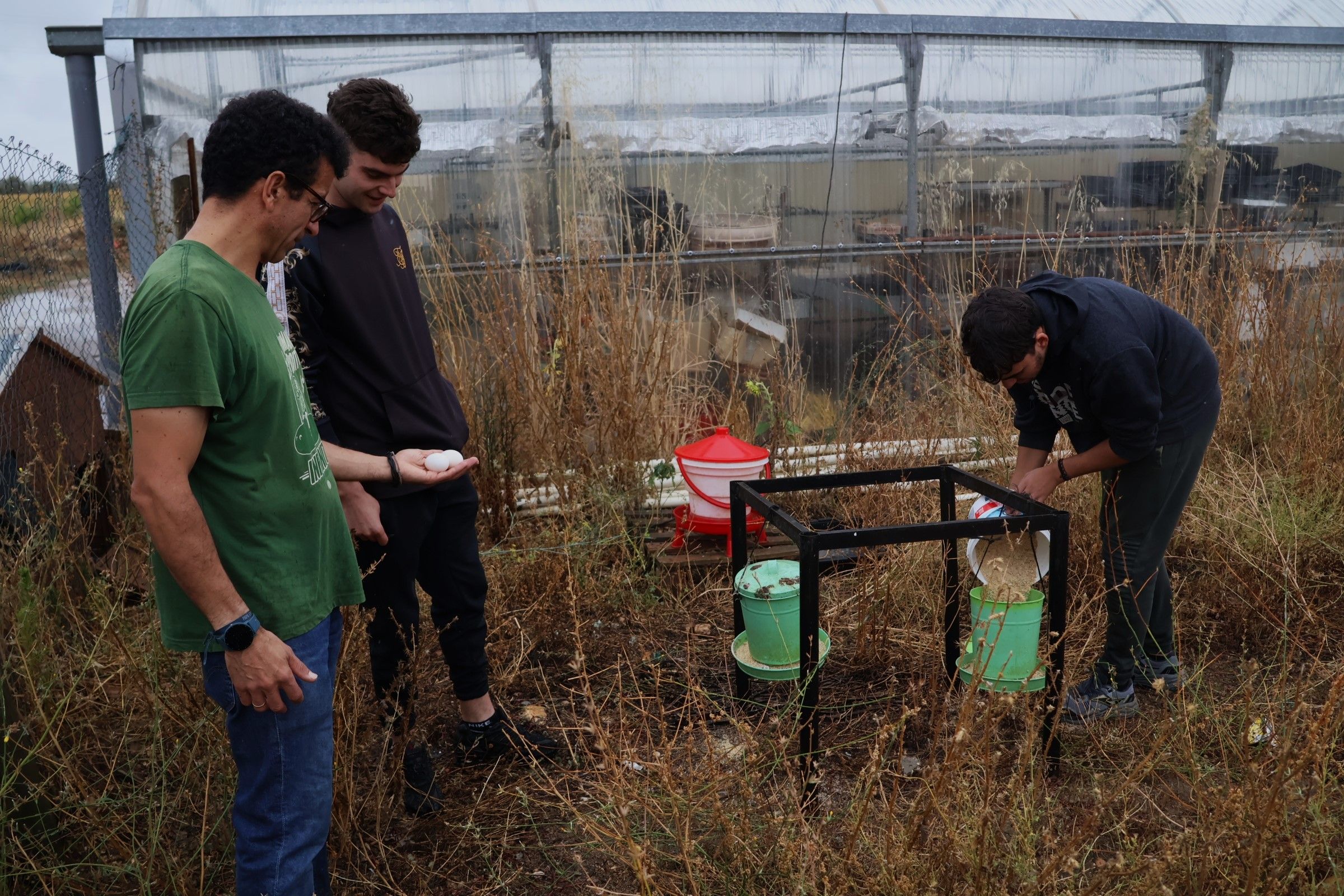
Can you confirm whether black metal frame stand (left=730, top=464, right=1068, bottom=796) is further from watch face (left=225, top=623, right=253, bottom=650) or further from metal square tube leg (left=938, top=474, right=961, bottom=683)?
watch face (left=225, top=623, right=253, bottom=650)

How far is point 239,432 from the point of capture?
5.44 ft

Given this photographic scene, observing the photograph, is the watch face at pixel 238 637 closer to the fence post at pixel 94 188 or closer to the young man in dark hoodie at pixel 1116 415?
the young man in dark hoodie at pixel 1116 415

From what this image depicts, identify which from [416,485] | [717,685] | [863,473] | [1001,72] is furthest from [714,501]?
[1001,72]

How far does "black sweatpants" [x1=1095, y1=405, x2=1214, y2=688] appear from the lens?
3.05 meters

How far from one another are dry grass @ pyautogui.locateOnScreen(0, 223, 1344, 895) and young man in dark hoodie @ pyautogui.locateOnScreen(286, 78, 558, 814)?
0.17 meters

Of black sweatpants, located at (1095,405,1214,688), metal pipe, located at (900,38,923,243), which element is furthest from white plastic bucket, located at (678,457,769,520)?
metal pipe, located at (900,38,923,243)

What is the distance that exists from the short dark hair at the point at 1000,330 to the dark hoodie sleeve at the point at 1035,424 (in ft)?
1.52

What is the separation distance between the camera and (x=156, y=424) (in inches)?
59.9

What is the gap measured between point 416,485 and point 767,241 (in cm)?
384

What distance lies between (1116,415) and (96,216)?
178 inches

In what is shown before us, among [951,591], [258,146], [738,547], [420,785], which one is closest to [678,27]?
[738,547]

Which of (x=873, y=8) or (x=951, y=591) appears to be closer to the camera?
(x=951, y=591)

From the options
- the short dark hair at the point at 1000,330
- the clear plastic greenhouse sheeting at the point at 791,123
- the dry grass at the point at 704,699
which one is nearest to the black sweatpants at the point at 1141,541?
the dry grass at the point at 704,699

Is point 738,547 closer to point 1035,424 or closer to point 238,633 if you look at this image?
point 1035,424
